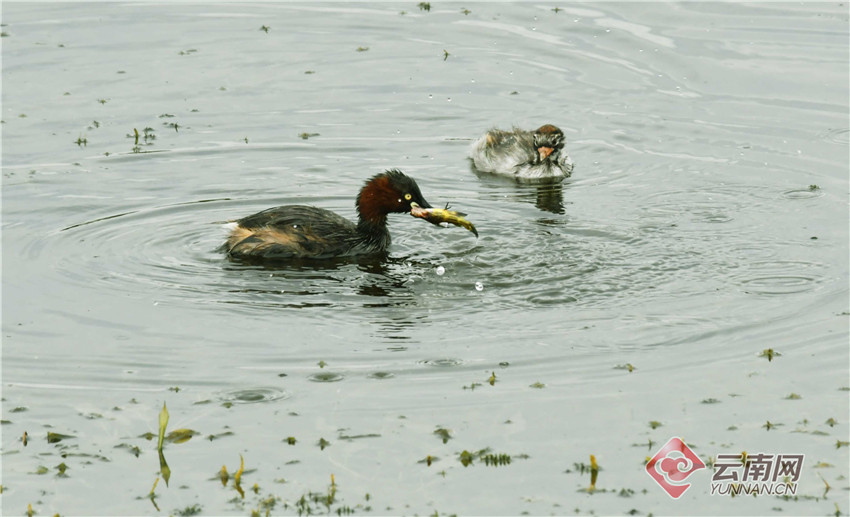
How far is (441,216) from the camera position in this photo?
1277 centimetres

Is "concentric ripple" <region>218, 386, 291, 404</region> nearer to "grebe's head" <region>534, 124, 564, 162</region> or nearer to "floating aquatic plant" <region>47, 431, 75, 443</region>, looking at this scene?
"floating aquatic plant" <region>47, 431, 75, 443</region>

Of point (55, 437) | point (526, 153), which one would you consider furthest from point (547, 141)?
point (55, 437)

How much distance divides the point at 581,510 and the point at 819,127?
10870 millimetres

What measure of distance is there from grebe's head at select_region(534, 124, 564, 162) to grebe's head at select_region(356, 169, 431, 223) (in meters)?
3.29

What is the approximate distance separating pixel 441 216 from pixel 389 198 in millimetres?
625

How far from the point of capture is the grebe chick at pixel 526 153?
52.4 feet

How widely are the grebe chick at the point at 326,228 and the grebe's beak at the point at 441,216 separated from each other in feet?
0.03

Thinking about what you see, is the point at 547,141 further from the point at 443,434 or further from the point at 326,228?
the point at 443,434

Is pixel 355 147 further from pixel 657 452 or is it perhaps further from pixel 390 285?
pixel 657 452

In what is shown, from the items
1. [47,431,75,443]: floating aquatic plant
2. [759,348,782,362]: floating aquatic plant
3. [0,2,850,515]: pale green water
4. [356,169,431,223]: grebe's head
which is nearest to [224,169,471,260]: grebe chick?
[356,169,431,223]: grebe's head

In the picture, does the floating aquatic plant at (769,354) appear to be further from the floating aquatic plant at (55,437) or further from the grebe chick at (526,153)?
the grebe chick at (526,153)

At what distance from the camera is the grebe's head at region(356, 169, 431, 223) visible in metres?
13.0

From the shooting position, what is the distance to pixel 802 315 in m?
10.6

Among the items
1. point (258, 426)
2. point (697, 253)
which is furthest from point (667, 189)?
point (258, 426)
